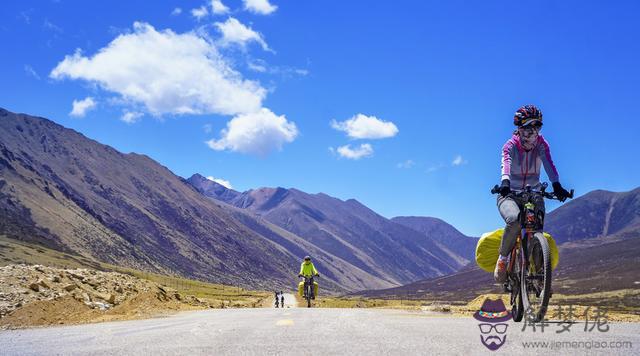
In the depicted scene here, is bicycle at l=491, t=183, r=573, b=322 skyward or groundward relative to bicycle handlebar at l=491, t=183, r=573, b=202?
groundward

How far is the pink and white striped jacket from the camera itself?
10.1 meters

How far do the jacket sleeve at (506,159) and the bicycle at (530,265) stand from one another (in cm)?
29

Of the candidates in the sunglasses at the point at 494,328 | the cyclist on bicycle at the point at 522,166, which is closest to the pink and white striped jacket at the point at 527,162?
the cyclist on bicycle at the point at 522,166

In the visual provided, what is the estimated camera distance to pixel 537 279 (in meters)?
9.10

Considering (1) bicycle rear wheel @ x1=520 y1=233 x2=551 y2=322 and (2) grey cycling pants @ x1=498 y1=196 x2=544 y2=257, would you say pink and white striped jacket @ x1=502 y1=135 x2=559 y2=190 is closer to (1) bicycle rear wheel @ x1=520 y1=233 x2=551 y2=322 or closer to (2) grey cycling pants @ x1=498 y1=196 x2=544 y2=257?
(2) grey cycling pants @ x1=498 y1=196 x2=544 y2=257

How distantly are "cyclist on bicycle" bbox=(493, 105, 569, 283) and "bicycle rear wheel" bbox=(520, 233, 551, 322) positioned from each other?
59 cm

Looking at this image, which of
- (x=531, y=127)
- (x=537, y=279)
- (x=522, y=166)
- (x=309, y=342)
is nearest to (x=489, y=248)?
(x=522, y=166)

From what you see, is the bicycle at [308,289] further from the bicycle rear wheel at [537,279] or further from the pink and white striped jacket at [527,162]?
the bicycle rear wheel at [537,279]

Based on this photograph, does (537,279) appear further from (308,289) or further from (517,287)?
(308,289)

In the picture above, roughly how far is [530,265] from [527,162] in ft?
6.30

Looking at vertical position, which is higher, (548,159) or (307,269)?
(548,159)

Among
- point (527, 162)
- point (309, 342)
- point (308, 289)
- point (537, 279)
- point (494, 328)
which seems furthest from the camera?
point (308, 289)

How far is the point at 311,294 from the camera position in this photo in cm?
3409

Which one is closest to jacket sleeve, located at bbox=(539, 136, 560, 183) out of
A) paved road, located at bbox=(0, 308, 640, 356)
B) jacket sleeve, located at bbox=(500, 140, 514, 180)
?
jacket sleeve, located at bbox=(500, 140, 514, 180)
